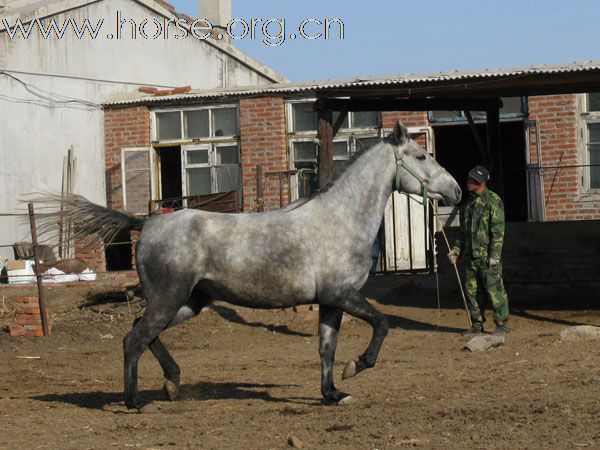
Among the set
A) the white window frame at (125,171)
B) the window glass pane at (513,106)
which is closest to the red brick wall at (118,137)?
the white window frame at (125,171)

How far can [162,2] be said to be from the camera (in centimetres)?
2827

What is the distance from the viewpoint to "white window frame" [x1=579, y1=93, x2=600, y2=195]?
71.5 ft

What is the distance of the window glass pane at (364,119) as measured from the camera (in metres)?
23.2

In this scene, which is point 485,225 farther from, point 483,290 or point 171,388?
point 171,388

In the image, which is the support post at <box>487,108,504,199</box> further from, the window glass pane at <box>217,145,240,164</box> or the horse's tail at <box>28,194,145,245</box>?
the window glass pane at <box>217,145,240,164</box>

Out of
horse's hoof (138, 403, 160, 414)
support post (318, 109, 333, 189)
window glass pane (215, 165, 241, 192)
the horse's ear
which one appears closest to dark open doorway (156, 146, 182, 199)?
window glass pane (215, 165, 241, 192)

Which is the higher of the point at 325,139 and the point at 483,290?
the point at 325,139

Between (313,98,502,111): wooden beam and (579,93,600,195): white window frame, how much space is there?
569cm

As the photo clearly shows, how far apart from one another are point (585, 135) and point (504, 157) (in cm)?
523

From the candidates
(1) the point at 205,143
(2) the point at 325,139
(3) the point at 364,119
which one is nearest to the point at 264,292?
(2) the point at 325,139

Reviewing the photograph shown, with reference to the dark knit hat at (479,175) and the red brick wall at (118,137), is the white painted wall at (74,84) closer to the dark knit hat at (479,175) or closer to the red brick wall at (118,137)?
the red brick wall at (118,137)

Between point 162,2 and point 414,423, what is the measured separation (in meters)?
22.0

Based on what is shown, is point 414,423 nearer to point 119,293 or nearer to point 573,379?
point 573,379

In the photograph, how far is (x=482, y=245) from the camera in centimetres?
1327
